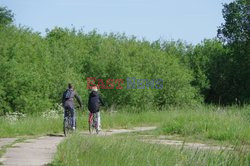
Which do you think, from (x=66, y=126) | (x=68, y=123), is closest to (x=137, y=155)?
(x=66, y=126)

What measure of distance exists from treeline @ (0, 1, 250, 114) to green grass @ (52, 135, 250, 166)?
51.0 feet

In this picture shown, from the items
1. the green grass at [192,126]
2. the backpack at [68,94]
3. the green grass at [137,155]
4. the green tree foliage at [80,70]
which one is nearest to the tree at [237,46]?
the green tree foliage at [80,70]

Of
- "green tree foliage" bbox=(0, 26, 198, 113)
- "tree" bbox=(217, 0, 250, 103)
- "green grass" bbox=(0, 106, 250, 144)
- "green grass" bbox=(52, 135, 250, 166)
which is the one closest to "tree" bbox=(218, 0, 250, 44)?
"tree" bbox=(217, 0, 250, 103)

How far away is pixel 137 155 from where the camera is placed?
20.2 feet

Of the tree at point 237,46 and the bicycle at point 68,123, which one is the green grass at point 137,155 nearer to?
the bicycle at point 68,123

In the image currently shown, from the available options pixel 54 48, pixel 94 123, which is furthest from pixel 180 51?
pixel 94 123

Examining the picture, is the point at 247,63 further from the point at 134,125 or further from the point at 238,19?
the point at 134,125

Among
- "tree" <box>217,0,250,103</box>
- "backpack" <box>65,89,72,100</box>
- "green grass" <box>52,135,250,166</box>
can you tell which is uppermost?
"tree" <box>217,0,250,103</box>

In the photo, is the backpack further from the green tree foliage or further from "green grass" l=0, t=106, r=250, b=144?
the green tree foliage

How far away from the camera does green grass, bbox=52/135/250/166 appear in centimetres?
500

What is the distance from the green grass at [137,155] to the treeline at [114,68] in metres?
15.5

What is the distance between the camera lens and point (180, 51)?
57094 mm

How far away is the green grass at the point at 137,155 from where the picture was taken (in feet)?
16.4

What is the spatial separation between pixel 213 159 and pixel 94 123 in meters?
13.2
